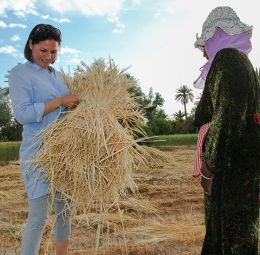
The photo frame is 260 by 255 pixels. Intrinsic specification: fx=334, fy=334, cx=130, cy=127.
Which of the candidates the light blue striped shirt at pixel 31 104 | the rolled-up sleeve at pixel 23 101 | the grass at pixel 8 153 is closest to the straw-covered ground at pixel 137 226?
the light blue striped shirt at pixel 31 104

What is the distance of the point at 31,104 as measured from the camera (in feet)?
5.21

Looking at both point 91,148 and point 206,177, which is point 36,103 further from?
point 206,177

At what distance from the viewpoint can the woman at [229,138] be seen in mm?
1396

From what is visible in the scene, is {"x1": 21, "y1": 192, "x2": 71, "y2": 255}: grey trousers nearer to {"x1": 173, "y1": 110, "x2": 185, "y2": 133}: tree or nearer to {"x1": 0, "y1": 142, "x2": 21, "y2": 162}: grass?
{"x1": 0, "y1": 142, "x2": 21, "y2": 162}: grass

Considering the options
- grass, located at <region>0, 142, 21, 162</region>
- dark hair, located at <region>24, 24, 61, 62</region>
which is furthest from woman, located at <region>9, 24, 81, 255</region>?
grass, located at <region>0, 142, 21, 162</region>

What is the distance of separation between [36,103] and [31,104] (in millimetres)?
32

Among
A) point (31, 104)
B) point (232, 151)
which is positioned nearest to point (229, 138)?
point (232, 151)

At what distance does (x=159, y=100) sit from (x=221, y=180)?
39.1 metres

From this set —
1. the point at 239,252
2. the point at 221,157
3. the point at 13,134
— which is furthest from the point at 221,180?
the point at 13,134

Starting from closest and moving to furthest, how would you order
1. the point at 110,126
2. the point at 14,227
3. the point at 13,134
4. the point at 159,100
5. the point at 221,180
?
the point at 221,180
the point at 110,126
the point at 14,227
the point at 13,134
the point at 159,100

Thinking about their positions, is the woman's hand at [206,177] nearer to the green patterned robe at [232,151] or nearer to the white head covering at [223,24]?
the green patterned robe at [232,151]

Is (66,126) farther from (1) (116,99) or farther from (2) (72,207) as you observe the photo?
(2) (72,207)

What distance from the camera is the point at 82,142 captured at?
1691mm

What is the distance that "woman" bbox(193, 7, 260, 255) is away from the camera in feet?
4.58
